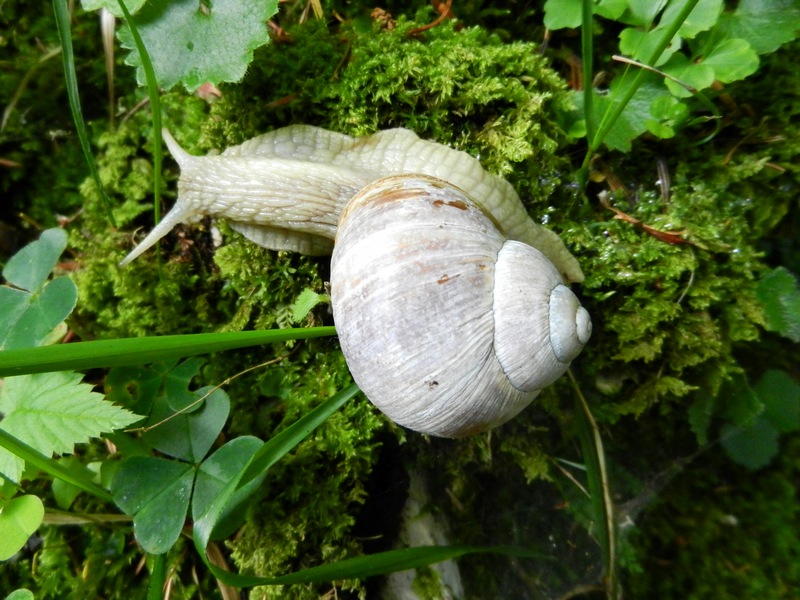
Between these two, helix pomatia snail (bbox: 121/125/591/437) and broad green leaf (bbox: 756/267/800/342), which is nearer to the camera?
helix pomatia snail (bbox: 121/125/591/437)

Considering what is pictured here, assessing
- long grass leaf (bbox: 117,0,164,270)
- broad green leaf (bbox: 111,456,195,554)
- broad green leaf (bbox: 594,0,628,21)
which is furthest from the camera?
broad green leaf (bbox: 594,0,628,21)

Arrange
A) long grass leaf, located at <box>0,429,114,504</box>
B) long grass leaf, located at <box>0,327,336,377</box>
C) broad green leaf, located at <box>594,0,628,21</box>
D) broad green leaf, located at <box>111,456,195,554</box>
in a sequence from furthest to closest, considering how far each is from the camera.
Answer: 1. broad green leaf, located at <box>594,0,628,21</box>
2. broad green leaf, located at <box>111,456,195,554</box>
3. long grass leaf, located at <box>0,429,114,504</box>
4. long grass leaf, located at <box>0,327,336,377</box>

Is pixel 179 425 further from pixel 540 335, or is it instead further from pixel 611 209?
pixel 611 209

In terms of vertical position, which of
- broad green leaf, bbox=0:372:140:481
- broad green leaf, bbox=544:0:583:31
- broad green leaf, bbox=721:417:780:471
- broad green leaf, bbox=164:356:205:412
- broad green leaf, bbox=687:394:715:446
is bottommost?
broad green leaf, bbox=721:417:780:471

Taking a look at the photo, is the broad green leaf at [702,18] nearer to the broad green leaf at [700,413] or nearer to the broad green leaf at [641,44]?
the broad green leaf at [641,44]

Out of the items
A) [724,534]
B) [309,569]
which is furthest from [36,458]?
[724,534]

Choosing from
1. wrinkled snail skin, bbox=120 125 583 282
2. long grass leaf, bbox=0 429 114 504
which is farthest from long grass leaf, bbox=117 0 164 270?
long grass leaf, bbox=0 429 114 504

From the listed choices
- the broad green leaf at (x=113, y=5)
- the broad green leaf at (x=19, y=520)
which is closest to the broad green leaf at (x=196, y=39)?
the broad green leaf at (x=113, y=5)

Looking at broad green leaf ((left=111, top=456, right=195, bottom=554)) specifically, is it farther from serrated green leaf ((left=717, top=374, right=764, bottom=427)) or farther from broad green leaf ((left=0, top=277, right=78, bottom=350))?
serrated green leaf ((left=717, top=374, right=764, bottom=427))
